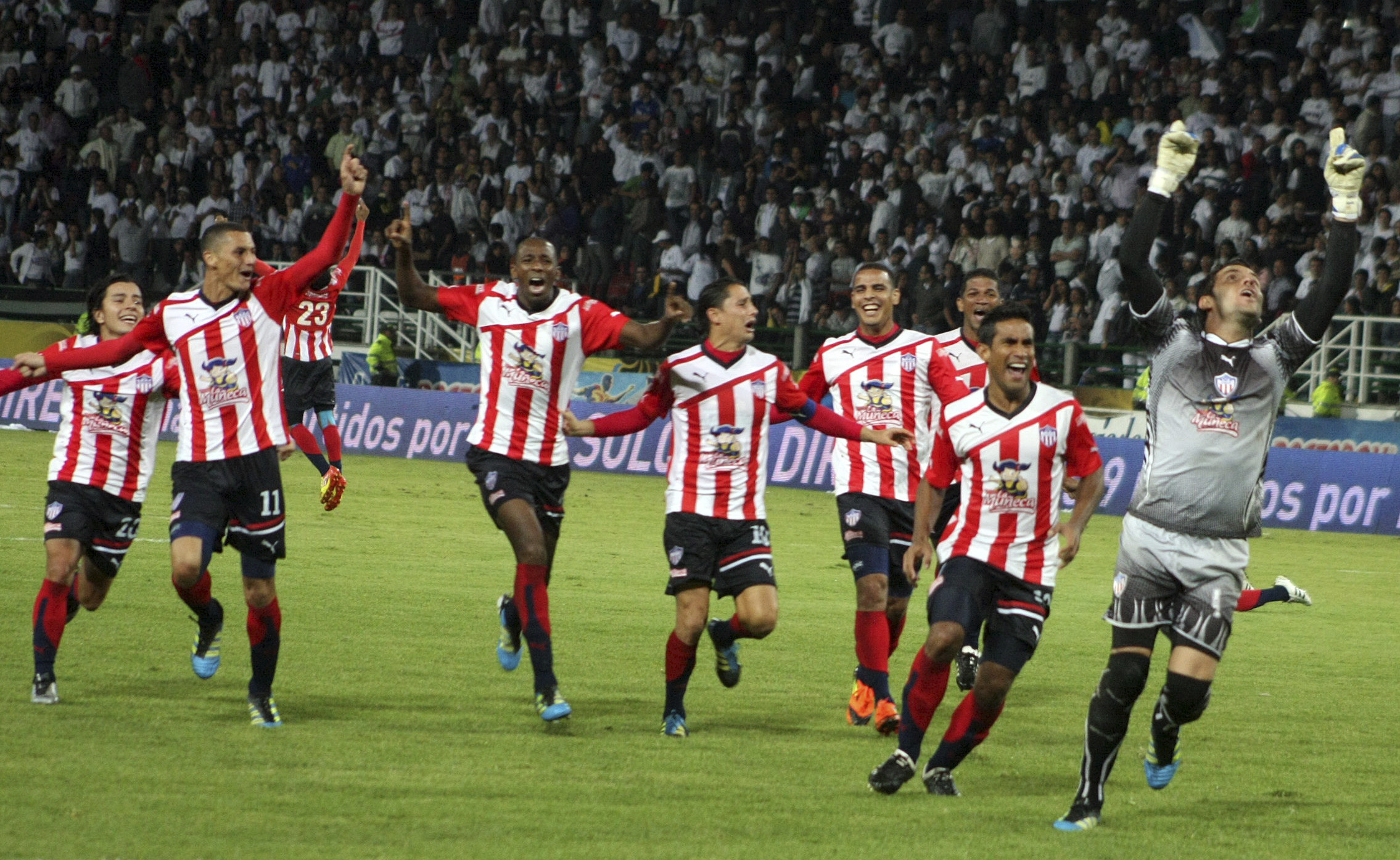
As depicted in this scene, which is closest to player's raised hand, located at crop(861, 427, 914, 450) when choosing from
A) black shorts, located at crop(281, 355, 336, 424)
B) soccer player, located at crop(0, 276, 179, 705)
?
soccer player, located at crop(0, 276, 179, 705)

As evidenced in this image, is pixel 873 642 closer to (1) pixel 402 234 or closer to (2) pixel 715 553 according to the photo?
(2) pixel 715 553

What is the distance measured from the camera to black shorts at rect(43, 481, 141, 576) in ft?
26.1

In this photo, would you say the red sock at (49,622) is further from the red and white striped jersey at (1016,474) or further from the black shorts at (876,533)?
the red and white striped jersey at (1016,474)

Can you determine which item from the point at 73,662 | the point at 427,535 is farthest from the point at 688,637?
the point at 427,535

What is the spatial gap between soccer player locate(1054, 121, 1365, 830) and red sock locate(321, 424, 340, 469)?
10.4 meters

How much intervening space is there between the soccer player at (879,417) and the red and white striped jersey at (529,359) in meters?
1.16

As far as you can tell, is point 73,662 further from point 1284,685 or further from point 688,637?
point 1284,685

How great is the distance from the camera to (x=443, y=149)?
2783 cm

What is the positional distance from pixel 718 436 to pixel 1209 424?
2.35m

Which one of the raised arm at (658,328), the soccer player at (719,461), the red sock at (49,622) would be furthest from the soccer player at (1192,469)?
the red sock at (49,622)

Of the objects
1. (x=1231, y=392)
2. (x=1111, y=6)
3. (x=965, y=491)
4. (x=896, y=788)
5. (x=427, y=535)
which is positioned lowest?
(x=427, y=535)

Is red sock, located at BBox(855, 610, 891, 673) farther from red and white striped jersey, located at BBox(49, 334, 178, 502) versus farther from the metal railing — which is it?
the metal railing

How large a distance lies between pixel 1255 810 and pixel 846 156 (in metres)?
20.0

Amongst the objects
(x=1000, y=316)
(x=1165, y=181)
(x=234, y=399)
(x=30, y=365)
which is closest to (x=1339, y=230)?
(x=1165, y=181)
